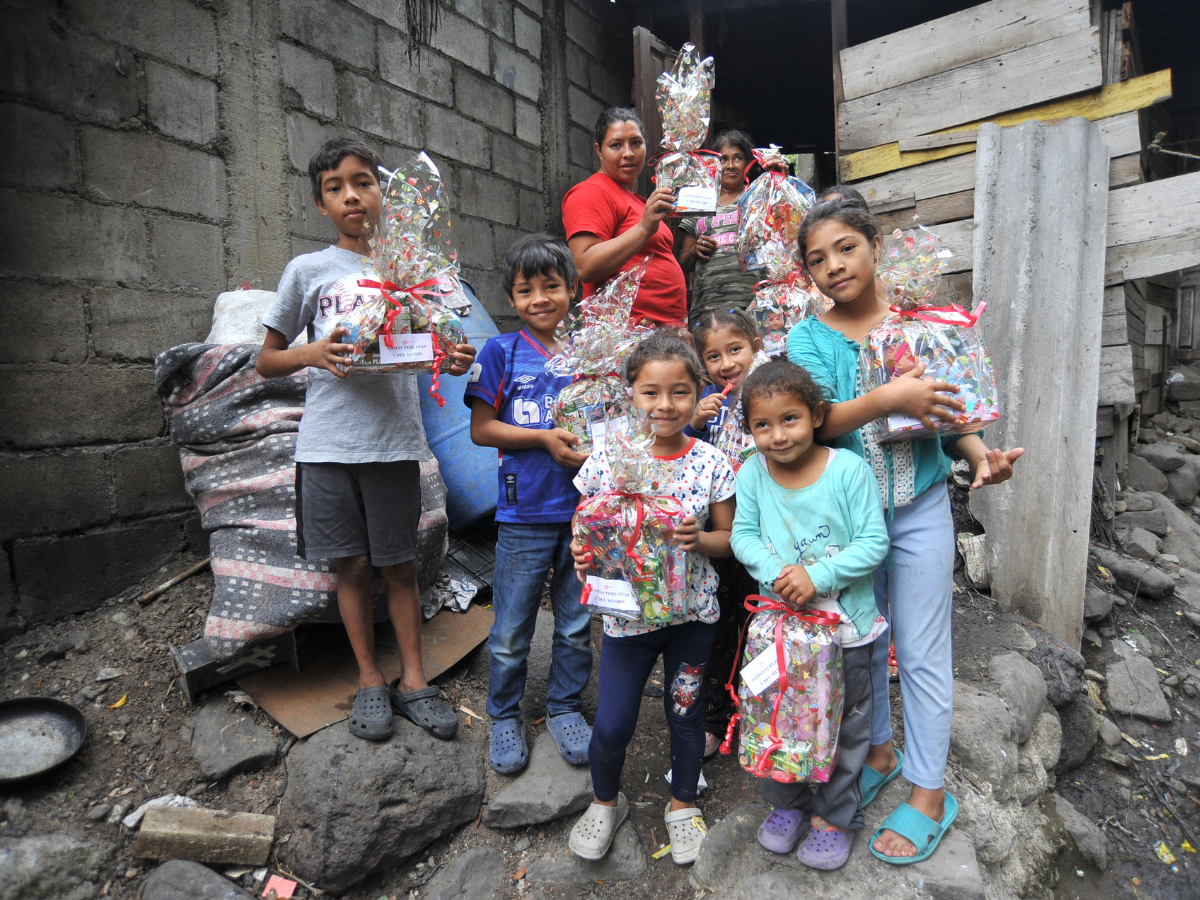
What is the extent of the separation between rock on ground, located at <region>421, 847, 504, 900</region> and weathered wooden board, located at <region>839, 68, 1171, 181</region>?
15.2ft

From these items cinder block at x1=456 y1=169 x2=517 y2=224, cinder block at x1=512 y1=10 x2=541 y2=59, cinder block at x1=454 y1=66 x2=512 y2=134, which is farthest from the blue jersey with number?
cinder block at x1=512 y1=10 x2=541 y2=59

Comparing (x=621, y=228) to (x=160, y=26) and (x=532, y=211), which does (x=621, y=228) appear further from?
(x=532, y=211)

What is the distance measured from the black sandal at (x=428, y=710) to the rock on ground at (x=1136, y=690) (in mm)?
3398

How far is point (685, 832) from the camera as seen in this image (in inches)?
88.8

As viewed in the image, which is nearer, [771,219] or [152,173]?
[771,219]

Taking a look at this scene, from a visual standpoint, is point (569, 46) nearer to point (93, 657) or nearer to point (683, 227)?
point (683, 227)

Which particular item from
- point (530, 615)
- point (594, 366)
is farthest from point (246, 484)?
point (594, 366)

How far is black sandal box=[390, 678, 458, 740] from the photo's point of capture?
8.46ft

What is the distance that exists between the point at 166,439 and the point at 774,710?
9.16ft

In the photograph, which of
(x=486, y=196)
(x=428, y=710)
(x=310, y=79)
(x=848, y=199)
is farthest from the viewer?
(x=486, y=196)

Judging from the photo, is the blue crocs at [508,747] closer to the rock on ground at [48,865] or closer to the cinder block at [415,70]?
the rock on ground at [48,865]

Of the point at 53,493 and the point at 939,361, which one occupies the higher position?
the point at 939,361

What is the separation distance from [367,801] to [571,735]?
719 mm

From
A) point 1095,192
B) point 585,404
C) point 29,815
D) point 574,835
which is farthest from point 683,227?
point 29,815
